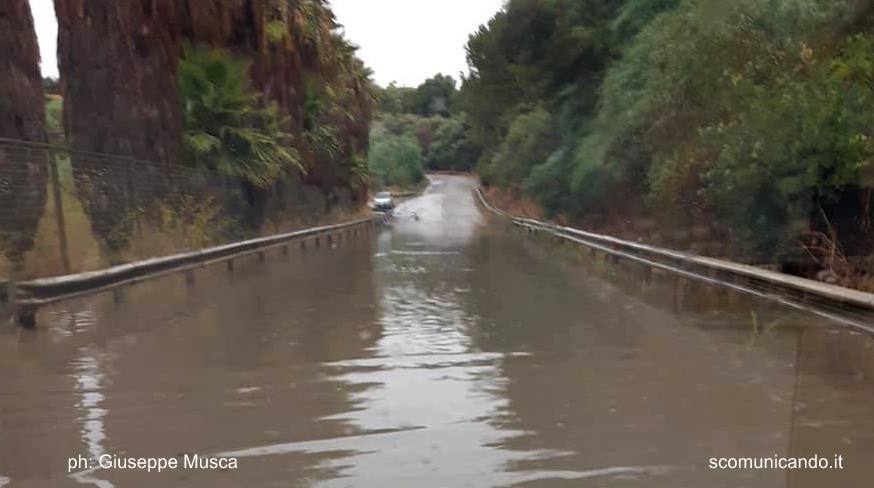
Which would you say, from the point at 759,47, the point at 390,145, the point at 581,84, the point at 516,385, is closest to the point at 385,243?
the point at 581,84

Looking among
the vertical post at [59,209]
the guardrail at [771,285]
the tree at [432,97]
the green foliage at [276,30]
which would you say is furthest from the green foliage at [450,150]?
the vertical post at [59,209]

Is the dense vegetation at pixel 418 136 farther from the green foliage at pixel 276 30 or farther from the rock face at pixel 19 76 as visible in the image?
the rock face at pixel 19 76

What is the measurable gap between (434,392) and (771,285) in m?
5.45

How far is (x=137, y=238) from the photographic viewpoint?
62.4 ft

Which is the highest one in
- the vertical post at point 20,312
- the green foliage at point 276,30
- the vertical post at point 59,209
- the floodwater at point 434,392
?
the green foliage at point 276,30

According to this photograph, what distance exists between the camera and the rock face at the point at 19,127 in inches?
554

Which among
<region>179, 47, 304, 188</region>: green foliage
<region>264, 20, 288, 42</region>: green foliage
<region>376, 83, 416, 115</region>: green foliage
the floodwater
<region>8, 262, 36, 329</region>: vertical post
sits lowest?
the floodwater

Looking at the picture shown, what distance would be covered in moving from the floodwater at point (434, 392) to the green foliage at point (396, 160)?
106334 mm

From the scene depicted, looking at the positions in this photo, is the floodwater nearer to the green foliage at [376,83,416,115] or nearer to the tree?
the green foliage at [376,83,416,115]

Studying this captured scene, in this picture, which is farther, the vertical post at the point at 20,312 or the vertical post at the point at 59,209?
the vertical post at the point at 59,209

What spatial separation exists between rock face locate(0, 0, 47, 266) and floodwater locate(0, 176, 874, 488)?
133cm

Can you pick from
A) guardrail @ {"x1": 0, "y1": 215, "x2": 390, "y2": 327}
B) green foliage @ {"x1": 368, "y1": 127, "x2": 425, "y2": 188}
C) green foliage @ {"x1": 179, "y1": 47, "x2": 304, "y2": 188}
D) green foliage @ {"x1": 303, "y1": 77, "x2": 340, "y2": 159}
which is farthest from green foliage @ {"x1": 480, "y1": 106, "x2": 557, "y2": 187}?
green foliage @ {"x1": 368, "y1": 127, "x2": 425, "y2": 188}

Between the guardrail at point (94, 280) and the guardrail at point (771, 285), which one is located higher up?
the guardrail at point (94, 280)

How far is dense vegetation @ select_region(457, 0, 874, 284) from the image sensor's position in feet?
46.9
